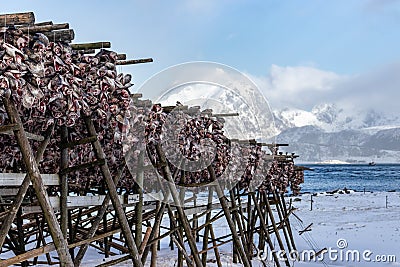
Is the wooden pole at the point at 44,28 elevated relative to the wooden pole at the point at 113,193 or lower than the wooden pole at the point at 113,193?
elevated

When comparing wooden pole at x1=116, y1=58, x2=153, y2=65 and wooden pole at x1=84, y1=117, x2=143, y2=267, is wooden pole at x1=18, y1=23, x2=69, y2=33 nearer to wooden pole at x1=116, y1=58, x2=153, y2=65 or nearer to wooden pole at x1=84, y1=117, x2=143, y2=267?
wooden pole at x1=84, y1=117, x2=143, y2=267

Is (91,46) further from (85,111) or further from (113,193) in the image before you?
(113,193)

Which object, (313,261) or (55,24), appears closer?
(55,24)

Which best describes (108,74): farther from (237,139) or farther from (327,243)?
(327,243)

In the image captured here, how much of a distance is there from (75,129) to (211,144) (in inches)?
137

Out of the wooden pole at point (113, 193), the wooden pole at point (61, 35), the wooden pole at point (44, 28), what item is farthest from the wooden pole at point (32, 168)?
the wooden pole at point (113, 193)

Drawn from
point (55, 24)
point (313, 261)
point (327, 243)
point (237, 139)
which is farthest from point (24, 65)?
point (327, 243)

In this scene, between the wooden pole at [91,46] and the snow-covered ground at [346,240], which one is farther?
the snow-covered ground at [346,240]

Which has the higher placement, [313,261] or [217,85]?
[217,85]

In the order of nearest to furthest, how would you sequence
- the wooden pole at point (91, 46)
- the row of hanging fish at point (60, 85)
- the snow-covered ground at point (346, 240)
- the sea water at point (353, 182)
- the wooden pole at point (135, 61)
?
the row of hanging fish at point (60, 85) < the wooden pole at point (91, 46) < the wooden pole at point (135, 61) < the snow-covered ground at point (346, 240) < the sea water at point (353, 182)

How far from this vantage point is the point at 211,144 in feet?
27.6

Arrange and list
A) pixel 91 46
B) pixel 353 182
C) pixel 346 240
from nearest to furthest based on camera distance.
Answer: pixel 91 46 < pixel 346 240 < pixel 353 182

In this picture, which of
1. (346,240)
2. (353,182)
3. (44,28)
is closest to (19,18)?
(44,28)

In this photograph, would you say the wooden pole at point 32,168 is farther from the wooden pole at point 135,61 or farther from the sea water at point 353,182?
the sea water at point 353,182
